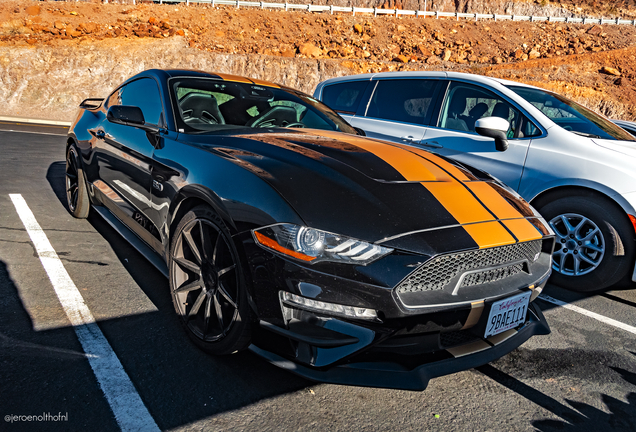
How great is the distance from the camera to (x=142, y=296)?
315 centimetres

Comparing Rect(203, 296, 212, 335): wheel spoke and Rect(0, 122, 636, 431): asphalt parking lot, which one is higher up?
Rect(203, 296, 212, 335): wheel spoke

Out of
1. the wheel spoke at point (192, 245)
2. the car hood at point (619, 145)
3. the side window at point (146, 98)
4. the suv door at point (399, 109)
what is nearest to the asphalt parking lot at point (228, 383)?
the wheel spoke at point (192, 245)

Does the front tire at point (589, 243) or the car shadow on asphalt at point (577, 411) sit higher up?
the front tire at point (589, 243)

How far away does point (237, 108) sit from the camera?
11.4 feet

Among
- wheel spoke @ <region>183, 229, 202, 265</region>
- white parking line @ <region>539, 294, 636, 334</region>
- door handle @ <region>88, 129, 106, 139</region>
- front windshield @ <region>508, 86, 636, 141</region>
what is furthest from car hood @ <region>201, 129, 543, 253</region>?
front windshield @ <region>508, 86, 636, 141</region>

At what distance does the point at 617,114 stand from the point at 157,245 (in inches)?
927

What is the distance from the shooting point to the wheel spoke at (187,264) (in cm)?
254

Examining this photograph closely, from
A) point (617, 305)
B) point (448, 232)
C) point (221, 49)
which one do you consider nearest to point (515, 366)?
point (448, 232)

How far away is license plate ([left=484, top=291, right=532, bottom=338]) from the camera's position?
211 centimetres

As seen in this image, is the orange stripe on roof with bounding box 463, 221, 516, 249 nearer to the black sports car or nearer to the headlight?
the black sports car

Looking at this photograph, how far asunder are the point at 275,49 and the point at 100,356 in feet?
103

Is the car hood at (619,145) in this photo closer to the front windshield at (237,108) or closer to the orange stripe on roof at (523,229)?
the orange stripe on roof at (523,229)

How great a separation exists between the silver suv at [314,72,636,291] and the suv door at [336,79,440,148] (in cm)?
1

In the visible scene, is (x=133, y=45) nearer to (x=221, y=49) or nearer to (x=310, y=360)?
(x=221, y=49)
